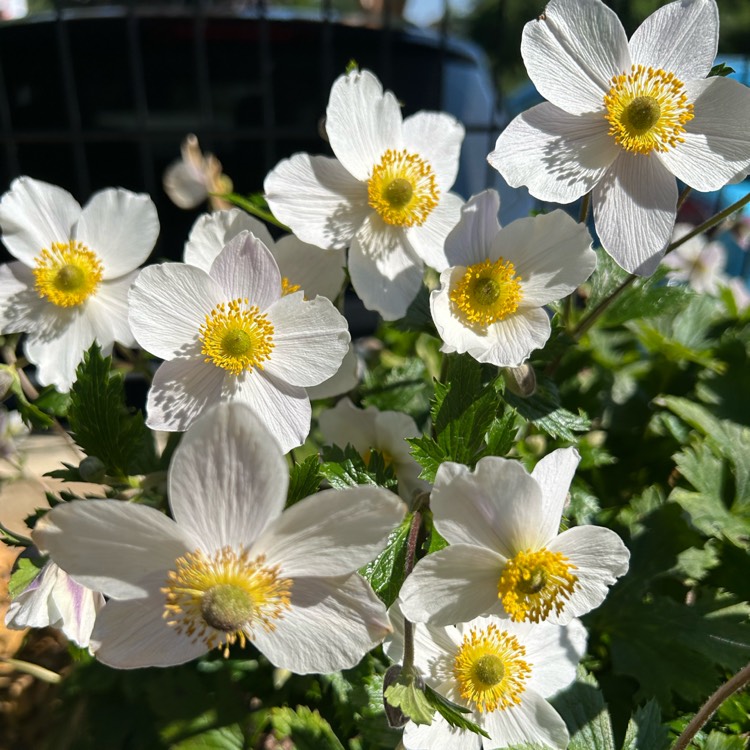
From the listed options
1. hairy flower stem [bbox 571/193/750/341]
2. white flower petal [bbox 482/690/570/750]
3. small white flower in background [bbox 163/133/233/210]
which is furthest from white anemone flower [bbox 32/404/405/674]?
small white flower in background [bbox 163/133/233/210]

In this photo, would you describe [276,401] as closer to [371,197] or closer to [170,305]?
[170,305]

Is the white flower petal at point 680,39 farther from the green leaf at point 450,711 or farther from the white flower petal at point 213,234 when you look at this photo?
the green leaf at point 450,711

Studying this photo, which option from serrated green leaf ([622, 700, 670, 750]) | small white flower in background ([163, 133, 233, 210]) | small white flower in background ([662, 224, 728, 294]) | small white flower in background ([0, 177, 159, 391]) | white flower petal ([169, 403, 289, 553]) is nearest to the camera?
white flower petal ([169, 403, 289, 553])

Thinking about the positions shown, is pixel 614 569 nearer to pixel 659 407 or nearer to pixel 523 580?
pixel 523 580

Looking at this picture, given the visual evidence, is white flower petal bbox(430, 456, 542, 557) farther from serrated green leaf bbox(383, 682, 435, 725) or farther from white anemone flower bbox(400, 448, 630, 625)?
serrated green leaf bbox(383, 682, 435, 725)

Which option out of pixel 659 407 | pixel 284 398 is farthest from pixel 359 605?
pixel 659 407

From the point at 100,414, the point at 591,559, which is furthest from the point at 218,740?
the point at 591,559

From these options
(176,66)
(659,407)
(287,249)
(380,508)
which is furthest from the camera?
(176,66)
